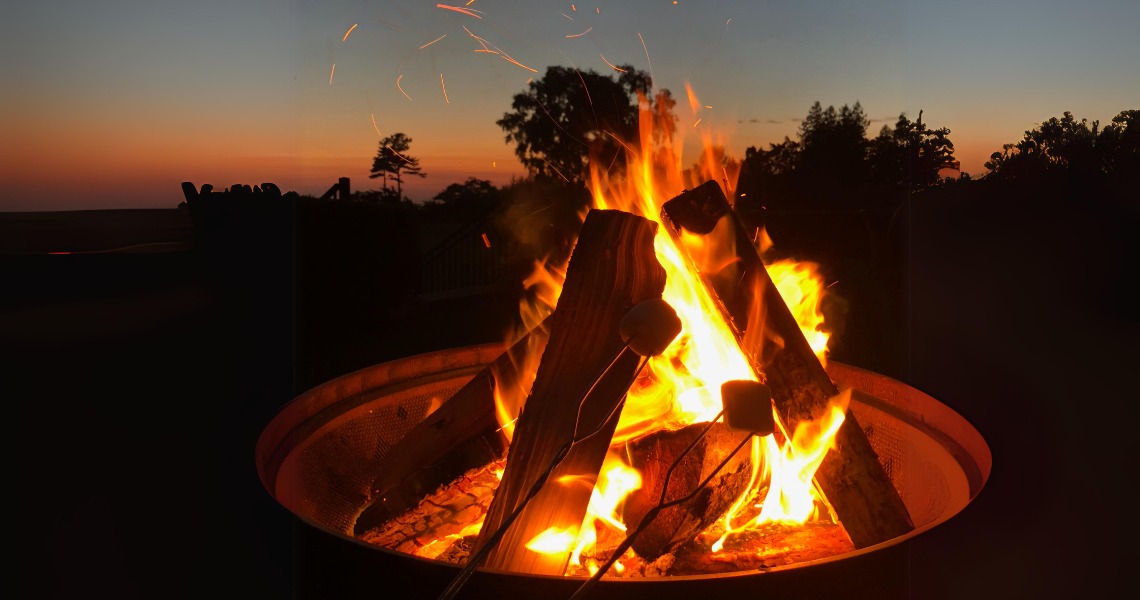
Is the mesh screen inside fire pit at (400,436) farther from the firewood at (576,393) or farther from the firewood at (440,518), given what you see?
the firewood at (576,393)

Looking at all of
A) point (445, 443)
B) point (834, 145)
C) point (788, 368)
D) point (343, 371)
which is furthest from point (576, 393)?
point (834, 145)

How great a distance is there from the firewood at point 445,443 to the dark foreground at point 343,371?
0.43 metres

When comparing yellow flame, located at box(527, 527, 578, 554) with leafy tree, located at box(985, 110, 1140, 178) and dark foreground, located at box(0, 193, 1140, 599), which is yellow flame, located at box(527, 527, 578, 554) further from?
leafy tree, located at box(985, 110, 1140, 178)

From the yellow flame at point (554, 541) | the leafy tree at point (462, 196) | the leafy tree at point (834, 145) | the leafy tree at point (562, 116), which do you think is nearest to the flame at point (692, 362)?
the yellow flame at point (554, 541)

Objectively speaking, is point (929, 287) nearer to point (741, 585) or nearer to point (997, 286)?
point (997, 286)

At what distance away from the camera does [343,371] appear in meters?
5.81

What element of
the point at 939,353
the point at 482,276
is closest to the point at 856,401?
the point at 939,353

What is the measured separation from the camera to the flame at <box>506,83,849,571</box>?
6.93ft

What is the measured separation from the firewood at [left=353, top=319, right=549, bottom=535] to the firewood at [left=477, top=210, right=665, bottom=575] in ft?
1.70

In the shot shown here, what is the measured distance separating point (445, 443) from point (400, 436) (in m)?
0.31

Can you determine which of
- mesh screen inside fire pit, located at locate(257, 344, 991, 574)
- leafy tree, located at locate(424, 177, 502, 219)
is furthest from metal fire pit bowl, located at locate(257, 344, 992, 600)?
leafy tree, located at locate(424, 177, 502, 219)

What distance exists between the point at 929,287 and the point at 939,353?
2374 mm

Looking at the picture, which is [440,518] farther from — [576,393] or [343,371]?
[343,371]

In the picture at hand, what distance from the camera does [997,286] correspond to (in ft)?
21.2
